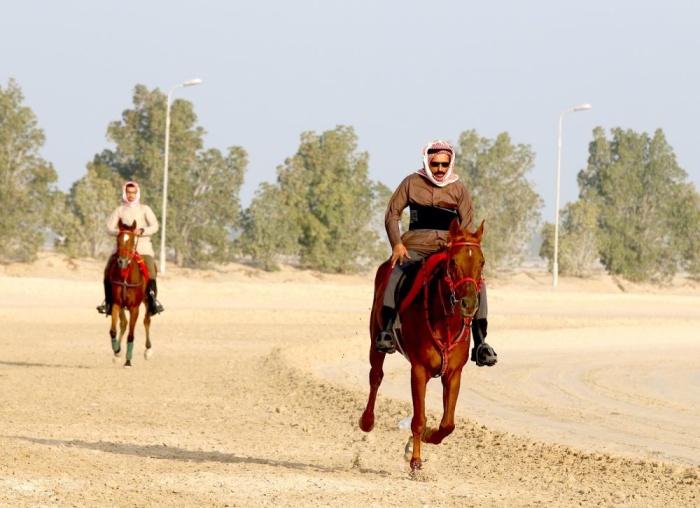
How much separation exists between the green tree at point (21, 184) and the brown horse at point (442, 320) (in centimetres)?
4478

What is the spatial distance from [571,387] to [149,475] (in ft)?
38.6

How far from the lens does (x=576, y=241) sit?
78375mm

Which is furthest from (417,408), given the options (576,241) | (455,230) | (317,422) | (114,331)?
(576,241)

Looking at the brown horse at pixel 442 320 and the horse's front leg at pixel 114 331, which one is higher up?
the brown horse at pixel 442 320

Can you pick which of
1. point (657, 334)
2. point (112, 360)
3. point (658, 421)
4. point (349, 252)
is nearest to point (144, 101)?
point (349, 252)

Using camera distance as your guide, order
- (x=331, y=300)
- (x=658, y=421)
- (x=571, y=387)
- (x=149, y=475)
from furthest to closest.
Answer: (x=331, y=300) → (x=571, y=387) → (x=658, y=421) → (x=149, y=475)

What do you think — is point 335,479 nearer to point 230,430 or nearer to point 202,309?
point 230,430

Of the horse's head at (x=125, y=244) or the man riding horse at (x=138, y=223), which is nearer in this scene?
the horse's head at (x=125, y=244)

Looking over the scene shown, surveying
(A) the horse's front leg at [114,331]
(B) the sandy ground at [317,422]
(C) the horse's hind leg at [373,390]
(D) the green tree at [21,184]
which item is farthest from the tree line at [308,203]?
(C) the horse's hind leg at [373,390]

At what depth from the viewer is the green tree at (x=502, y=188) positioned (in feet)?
251

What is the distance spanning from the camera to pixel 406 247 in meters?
11.7

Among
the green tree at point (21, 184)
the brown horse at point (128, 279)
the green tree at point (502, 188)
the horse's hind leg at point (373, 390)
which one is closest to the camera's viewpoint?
the horse's hind leg at point (373, 390)

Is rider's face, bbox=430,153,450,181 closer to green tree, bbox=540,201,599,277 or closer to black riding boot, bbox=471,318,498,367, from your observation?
black riding boot, bbox=471,318,498,367

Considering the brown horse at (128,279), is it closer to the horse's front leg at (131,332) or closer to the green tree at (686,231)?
the horse's front leg at (131,332)
